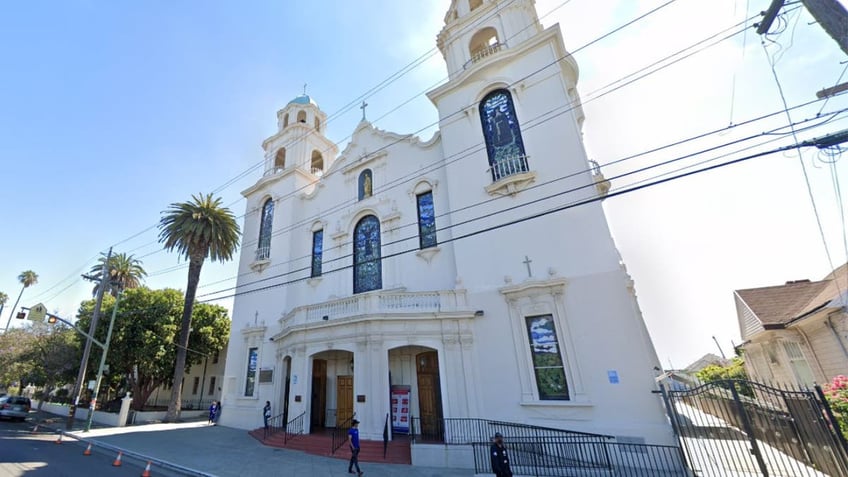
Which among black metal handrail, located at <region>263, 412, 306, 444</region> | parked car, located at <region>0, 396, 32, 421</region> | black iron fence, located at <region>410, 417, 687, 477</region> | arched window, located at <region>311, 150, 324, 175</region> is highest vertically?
arched window, located at <region>311, 150, 324, 175</region>

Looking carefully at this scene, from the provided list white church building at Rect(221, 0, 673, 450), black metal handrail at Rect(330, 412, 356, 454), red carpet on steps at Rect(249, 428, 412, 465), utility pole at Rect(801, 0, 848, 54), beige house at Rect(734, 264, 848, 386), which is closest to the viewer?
utility pole at Rect(801, 0, 848, 54)

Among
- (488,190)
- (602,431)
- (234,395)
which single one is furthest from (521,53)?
(234,395)

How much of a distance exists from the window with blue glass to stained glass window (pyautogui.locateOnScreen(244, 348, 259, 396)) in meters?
6.45

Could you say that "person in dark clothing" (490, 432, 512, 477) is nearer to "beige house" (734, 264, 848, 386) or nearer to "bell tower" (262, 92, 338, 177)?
"beige house" (734, 264, 848, 386)

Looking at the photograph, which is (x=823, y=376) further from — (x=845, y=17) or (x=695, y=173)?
(x=845, y=17)

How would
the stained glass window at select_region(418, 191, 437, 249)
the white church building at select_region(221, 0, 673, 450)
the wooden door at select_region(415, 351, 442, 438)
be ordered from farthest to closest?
the stained glass window at select_region(418, 191, 437, 249) → the wooden door at select_region(415, 351, 442, 438) → the white church building at select_region(221, 0, 673, 450)

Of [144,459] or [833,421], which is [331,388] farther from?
[833,421]

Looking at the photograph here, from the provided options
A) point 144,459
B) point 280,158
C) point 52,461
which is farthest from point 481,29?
point 52,461

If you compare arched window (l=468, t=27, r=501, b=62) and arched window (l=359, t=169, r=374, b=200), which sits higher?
arched window (l=468, t=27, r=501, b=62)

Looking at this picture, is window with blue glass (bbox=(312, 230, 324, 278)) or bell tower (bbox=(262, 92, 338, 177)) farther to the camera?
bell tower (bbox=(262, 92, 338, 177))

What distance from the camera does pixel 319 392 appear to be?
1777cm

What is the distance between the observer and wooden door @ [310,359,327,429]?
56.8 feet

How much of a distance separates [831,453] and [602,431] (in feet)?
17.4

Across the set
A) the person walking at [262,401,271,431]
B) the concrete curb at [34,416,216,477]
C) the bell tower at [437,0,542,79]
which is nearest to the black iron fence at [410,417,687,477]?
the concrete curb at [34,416,216,477]
